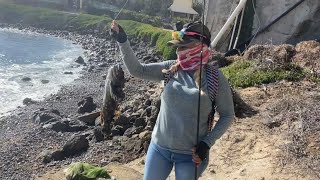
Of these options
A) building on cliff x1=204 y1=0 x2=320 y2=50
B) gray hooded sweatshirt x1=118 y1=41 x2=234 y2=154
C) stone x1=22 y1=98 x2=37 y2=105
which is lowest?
stone x1=22 y1=98 x2=37 y2=105

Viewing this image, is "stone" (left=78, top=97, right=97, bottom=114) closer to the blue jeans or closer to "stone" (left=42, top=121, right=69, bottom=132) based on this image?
"stone" (left=42, top=121, right=69, bottom=132)

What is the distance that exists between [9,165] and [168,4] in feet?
157

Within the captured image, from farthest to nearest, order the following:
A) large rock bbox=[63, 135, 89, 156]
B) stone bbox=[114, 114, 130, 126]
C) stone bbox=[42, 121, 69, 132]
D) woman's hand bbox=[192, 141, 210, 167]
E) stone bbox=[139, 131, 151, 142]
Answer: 1. stone bbox=[42, 121, 69, 132]
2. stone bbox=[114, 114, 130, 126]
3. large rock bbox=[63, 135, 89, 156]
4. stone bbox=[139, 131, 151, 142]
5. woman's hand bbox=[192, 141, 210, 167]

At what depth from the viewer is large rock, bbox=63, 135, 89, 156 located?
40.9 feet

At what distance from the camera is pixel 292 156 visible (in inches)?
296

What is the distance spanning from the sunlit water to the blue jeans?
17.7 meters

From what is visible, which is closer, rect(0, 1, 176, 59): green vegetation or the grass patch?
the grass patch

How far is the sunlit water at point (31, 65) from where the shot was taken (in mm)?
25094

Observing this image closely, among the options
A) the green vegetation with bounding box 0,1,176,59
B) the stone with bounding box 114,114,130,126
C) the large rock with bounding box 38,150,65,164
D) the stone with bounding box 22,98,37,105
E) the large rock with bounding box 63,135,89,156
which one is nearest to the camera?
the large rock with bounding box 38,150,65,164

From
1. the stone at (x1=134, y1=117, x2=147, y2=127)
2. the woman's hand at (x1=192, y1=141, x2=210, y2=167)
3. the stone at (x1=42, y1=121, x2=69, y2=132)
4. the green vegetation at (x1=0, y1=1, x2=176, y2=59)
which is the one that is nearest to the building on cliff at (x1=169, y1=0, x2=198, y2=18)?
the green vegetation at (x1=0, y1=1, x2=176, y2=59)

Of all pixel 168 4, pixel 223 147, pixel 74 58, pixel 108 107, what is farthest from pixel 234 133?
pixel 168 4

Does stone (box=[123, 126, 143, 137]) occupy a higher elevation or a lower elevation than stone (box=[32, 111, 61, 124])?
higher

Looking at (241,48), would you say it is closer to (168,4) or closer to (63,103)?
(63,103)

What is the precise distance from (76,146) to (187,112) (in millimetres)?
9098
